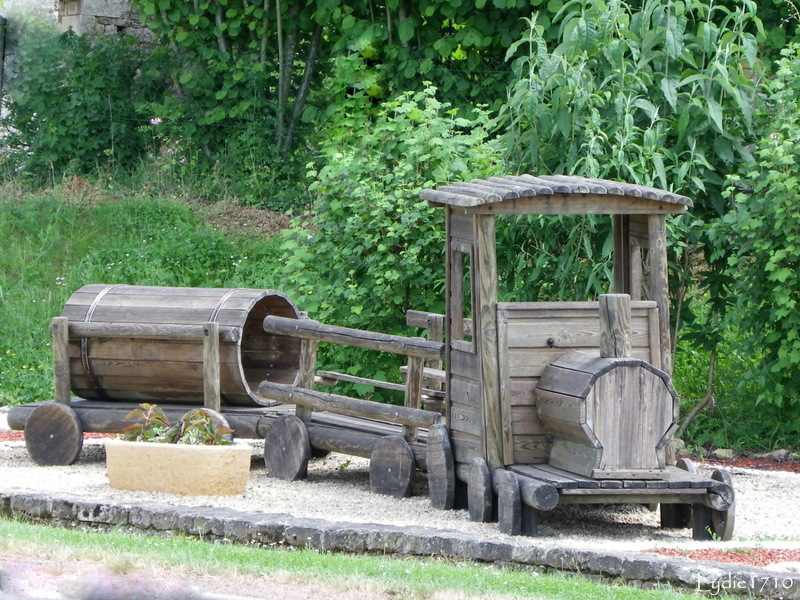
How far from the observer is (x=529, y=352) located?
6305 mm

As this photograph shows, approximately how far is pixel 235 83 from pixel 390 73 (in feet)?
7.46

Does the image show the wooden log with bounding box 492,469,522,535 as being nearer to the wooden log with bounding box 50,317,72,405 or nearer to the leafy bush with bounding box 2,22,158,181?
the wooden log with bounding box 50,317,72,405

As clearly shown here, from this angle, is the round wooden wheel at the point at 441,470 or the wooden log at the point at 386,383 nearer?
the round wooden wheel at the point at 441,470

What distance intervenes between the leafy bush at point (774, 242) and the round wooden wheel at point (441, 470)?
2.63 m

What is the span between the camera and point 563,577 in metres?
5.14

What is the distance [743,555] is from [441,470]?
6.06ft

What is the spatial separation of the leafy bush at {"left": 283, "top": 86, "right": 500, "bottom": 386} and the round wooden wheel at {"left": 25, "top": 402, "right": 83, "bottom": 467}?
2284 mm

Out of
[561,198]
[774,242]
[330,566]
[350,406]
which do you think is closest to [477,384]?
[561,198]

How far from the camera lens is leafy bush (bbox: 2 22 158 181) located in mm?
14602

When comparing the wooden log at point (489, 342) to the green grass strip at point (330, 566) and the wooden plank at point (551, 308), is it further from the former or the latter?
the green grass strip at point (330, 566)

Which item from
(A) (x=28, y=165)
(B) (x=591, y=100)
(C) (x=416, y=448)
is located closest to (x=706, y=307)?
(B) (x=591, y=100)

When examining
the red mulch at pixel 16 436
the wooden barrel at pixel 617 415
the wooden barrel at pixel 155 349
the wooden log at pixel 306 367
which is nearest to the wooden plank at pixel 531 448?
the wooden barrel at pixel 617 415

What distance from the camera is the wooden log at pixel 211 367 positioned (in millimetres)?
7707

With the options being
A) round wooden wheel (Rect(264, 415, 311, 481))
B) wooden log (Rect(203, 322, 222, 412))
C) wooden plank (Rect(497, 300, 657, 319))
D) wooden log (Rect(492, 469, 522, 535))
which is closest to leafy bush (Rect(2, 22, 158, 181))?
wooden log (Rect(203, 322, 222, 412))
